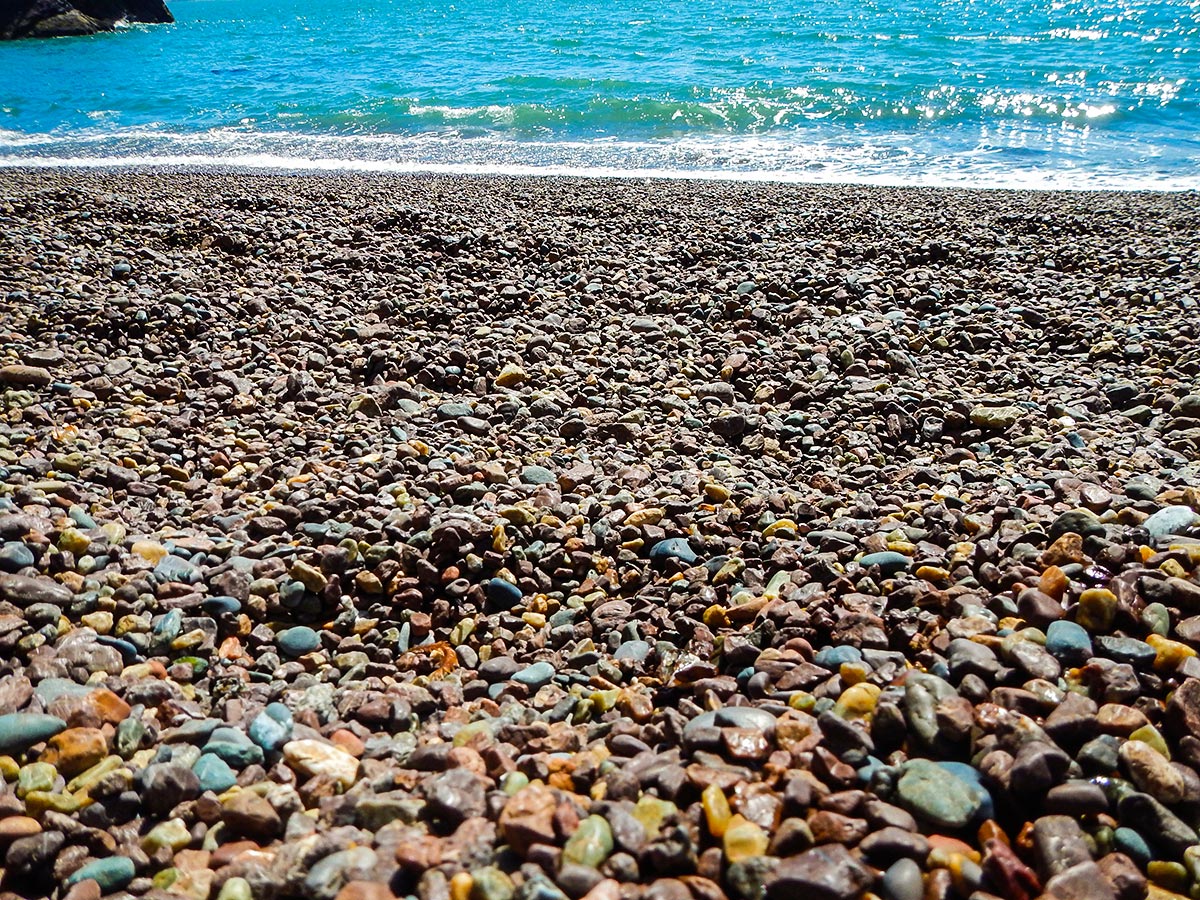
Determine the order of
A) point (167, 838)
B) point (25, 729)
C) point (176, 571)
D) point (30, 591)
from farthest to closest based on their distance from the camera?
point (176, 571), point (30, 591), point (25, 729), point (167, 838)

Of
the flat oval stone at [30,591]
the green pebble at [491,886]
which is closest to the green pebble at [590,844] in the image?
the green pebble at [491,886]

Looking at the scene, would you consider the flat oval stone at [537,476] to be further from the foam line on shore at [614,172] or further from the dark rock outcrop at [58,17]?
the dark rock outcrop at [58,17]

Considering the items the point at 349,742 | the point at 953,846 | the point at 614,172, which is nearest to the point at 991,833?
the point at 953,846

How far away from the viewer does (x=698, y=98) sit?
17.6 m

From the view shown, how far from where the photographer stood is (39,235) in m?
7.27

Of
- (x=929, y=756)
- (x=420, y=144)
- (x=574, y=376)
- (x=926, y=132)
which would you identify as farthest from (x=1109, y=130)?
(x=929, y=756)

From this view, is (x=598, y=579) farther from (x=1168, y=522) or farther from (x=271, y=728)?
(x=1168, y=522)

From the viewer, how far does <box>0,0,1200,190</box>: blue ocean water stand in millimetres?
14047

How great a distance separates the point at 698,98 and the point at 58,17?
36.8m

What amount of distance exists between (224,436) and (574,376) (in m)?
2.04

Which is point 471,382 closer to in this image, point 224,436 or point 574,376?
point 574,376

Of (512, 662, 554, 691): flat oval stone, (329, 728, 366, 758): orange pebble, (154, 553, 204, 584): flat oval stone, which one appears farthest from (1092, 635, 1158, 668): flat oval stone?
(154, 553, 204, 584): flat oval stone

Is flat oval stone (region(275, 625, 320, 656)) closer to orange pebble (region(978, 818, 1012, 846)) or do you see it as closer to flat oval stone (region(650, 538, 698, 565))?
flat oval stone (region(650, 538, 698, 565))

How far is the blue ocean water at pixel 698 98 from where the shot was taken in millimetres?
14047
